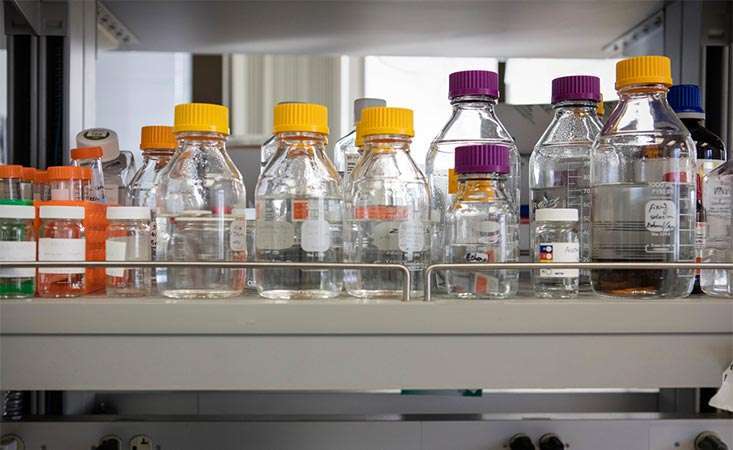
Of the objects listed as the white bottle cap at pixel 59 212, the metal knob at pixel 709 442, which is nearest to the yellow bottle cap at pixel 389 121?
the white bottle cap at pixel 59 212

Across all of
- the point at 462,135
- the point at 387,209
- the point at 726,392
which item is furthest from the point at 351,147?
the point at 726,392

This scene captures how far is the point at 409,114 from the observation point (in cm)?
76

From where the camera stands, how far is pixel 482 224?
75 centimetres

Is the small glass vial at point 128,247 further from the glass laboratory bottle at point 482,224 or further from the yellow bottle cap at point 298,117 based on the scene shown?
the glass laboratory bottle at point 482,224

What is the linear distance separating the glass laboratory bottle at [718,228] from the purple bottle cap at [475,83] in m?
0.26

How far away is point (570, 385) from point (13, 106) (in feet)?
3.22

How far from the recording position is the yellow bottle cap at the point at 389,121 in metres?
0.75

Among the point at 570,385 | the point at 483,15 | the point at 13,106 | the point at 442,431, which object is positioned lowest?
the point at 442,431

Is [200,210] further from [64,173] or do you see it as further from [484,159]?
[484,159]

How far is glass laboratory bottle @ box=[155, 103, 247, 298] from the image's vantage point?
2.45 feet

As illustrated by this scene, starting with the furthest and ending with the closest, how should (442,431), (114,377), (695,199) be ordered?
(442,431) < (695,199) < (114,377)

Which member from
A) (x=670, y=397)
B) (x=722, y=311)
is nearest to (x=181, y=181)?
(x=722, y=311)

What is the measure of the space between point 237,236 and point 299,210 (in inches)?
3.3

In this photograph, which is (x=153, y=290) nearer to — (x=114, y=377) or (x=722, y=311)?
(x=114, y=377)
